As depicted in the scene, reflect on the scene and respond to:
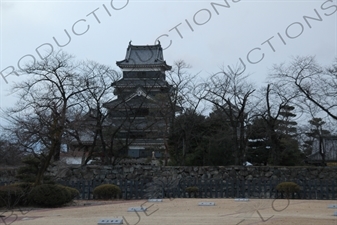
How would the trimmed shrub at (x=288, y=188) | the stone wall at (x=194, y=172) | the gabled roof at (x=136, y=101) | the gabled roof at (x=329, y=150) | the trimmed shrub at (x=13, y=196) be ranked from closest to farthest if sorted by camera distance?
the trimmed shrub at (x=13, y=196)
the trimmed shrub at (x=288, y=188)
the stone wall at (x=194, y=172)
the gabled roof at (x=136, y=101)
the gabled roof at (x=329, y=150)

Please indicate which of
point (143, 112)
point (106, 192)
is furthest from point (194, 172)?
point (143, 112)

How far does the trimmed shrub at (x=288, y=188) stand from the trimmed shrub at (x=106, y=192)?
779 centimetres

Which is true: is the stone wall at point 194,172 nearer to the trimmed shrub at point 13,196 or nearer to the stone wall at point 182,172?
the stone wall at point 182,172

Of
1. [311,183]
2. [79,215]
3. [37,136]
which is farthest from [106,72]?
[79,215]

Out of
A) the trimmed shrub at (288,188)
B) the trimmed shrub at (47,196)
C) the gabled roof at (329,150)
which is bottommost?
the trimmed shrub at (47,196)

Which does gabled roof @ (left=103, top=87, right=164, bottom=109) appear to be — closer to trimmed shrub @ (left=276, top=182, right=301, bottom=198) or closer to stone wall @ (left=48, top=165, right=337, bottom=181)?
stone wall @ (left=48, top=165, right=337, bottom=181)

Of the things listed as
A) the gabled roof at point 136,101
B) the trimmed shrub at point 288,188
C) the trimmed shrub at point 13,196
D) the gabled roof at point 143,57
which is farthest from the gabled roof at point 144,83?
the trimmed shrub at point 13,196

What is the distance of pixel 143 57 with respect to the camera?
4597cm

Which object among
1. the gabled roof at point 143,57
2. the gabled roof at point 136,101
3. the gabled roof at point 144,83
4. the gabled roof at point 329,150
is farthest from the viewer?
the gabled roof at point 143,57

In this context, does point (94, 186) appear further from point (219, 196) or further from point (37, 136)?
point (219, 196)

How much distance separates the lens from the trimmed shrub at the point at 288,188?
2439 cm

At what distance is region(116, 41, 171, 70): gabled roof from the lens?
43094 mm

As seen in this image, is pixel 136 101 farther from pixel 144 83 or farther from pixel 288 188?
pixel 288 188

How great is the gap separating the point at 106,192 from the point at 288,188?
8.70 metres
